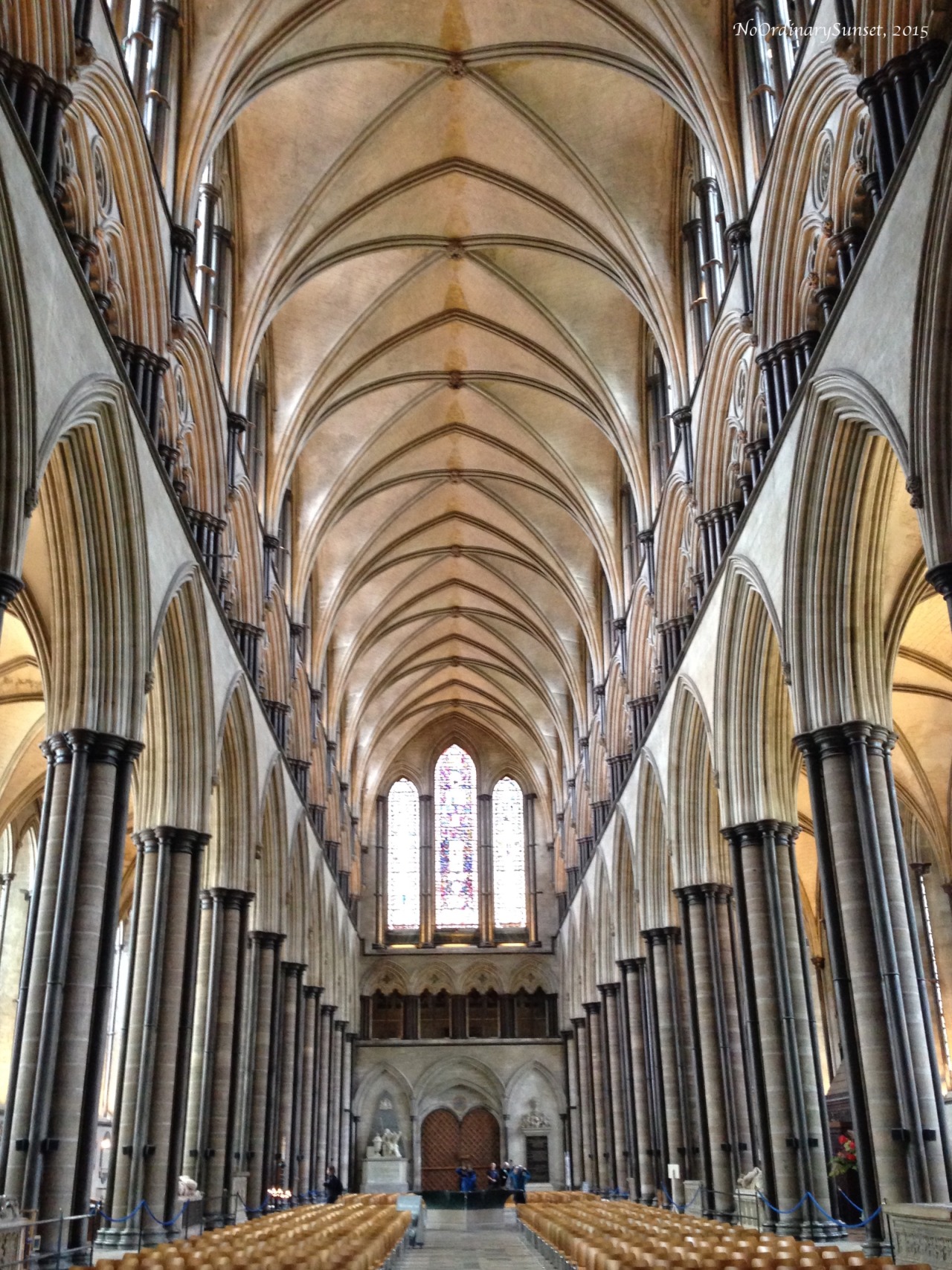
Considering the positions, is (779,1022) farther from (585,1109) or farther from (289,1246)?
(585,1109)

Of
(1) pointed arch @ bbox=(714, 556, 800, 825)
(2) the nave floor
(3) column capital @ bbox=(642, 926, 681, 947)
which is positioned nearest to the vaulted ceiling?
(1) pointed arch @ bbox=(714, 556, 800, 825)

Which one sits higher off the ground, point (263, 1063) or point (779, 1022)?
point (263, 1063)

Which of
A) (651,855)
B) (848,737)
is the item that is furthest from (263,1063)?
(848,737)

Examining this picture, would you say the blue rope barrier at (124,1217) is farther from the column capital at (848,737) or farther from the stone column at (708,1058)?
the column capital at (848,737)

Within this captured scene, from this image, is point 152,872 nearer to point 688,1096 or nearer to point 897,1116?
point 897,1116

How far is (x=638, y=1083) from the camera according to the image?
2536 centimetres

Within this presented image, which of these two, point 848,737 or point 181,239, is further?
point 181,239

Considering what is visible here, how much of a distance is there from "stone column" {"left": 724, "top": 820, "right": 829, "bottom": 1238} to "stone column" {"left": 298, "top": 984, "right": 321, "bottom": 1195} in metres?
14.8

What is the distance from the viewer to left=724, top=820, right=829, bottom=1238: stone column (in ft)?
47.5

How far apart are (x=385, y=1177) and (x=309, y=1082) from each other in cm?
787

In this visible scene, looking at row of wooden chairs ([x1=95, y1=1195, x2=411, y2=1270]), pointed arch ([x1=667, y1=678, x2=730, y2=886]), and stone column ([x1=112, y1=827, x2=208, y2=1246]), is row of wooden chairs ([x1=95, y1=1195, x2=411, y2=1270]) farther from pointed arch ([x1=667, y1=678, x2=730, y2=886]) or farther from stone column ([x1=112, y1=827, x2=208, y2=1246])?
pointed arch ([x1=667, y1=678, x2=730, y2=886])

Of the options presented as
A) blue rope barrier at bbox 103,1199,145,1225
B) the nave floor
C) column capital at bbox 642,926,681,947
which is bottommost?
the nave floor

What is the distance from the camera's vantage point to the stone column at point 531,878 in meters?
40.1

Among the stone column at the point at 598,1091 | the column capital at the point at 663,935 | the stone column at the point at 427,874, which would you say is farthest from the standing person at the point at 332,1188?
the column capital at the point at 663,935
